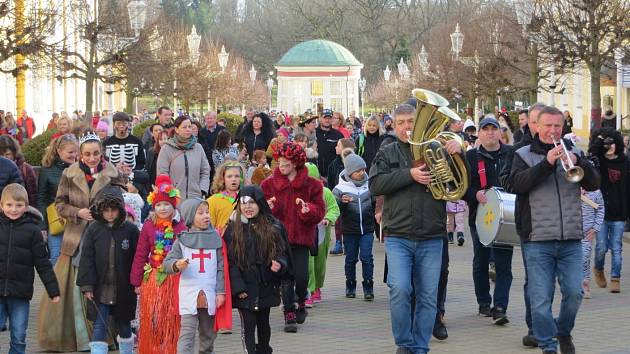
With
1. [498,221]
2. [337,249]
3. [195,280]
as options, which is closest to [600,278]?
[498,221]

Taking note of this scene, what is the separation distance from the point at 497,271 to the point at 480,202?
0.64 m

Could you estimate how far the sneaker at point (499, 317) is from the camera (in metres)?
11.4

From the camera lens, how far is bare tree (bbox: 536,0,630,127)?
29.1 m

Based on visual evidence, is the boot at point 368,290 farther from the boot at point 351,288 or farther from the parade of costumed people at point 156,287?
the parade of costumed people at point 156,287

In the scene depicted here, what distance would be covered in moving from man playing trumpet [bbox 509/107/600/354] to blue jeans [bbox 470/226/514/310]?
1.92 m

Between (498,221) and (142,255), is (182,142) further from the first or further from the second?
(142,255)

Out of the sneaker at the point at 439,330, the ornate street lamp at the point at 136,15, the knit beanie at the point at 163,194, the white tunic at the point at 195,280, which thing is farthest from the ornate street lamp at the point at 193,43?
the white tunic at the point at 195,280

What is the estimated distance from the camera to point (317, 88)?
69375 millimetres

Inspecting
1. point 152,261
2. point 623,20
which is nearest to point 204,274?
point 152,261

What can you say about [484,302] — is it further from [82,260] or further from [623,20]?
[623,20]

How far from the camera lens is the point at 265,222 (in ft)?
31.0

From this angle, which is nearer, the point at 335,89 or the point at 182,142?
the point at 182,142

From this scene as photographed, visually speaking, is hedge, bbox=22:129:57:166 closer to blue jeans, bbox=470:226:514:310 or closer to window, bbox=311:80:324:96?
blue jeans, bbox=470:226:514:310

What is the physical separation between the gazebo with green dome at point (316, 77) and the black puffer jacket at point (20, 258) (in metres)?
57.8
